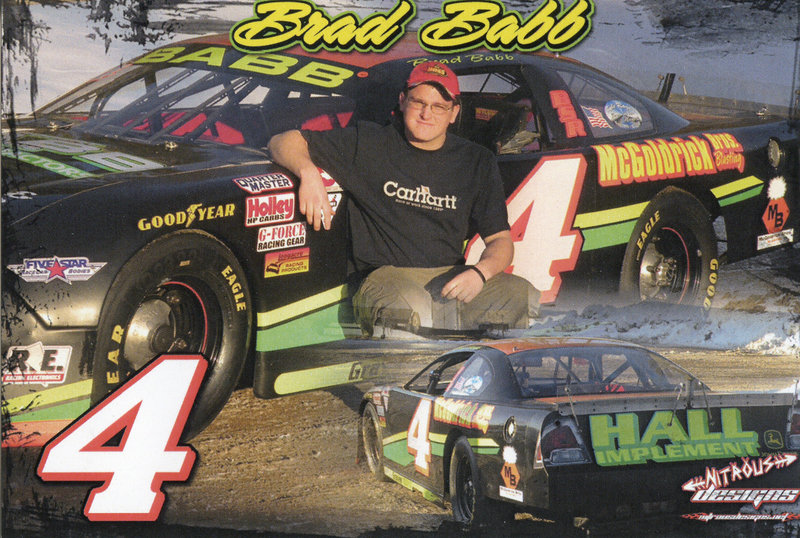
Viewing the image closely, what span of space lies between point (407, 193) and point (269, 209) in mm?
536

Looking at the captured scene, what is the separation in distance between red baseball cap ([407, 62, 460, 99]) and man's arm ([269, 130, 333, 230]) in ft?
1.62

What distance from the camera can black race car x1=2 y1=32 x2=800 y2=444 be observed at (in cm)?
343

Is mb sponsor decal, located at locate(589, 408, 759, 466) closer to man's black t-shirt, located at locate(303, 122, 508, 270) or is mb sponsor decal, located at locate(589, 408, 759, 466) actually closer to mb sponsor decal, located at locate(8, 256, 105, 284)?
man's black t-shirt, located at locate(303, 122, 508, 270)

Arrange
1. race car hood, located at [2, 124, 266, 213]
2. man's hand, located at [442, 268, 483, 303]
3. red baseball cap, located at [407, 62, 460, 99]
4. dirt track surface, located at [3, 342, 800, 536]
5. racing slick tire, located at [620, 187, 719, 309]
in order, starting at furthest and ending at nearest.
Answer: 1. racing slick tire, located at [620, 187, 719, 309]
2. red baseball cap, located at [407, 62, 460, 99]
3. man's hand, located at [442, 268, 483, 303]
4. dirt track surface, located at [3, 342, 800, 536]
5. race car hood, located at [2, 124, 266, 213]

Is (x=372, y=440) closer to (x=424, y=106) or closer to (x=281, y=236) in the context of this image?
(x=281, y=236)

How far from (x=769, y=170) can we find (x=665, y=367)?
114 cm

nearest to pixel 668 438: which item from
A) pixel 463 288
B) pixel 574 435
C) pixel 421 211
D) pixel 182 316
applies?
pixel 574 435

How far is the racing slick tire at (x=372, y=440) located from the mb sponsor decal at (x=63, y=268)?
1136mm

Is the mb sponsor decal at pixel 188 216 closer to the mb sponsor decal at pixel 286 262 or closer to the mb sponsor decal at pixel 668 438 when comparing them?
the mb sponsor decal at pixel 286 262

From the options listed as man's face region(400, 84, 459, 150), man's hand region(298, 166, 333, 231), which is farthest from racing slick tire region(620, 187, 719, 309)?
man's hand region(298, 166, 333, 231)

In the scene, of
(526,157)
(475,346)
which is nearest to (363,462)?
(475,346)

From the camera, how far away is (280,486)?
3746 mm

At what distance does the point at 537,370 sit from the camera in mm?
3715

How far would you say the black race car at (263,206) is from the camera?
3426 mm
